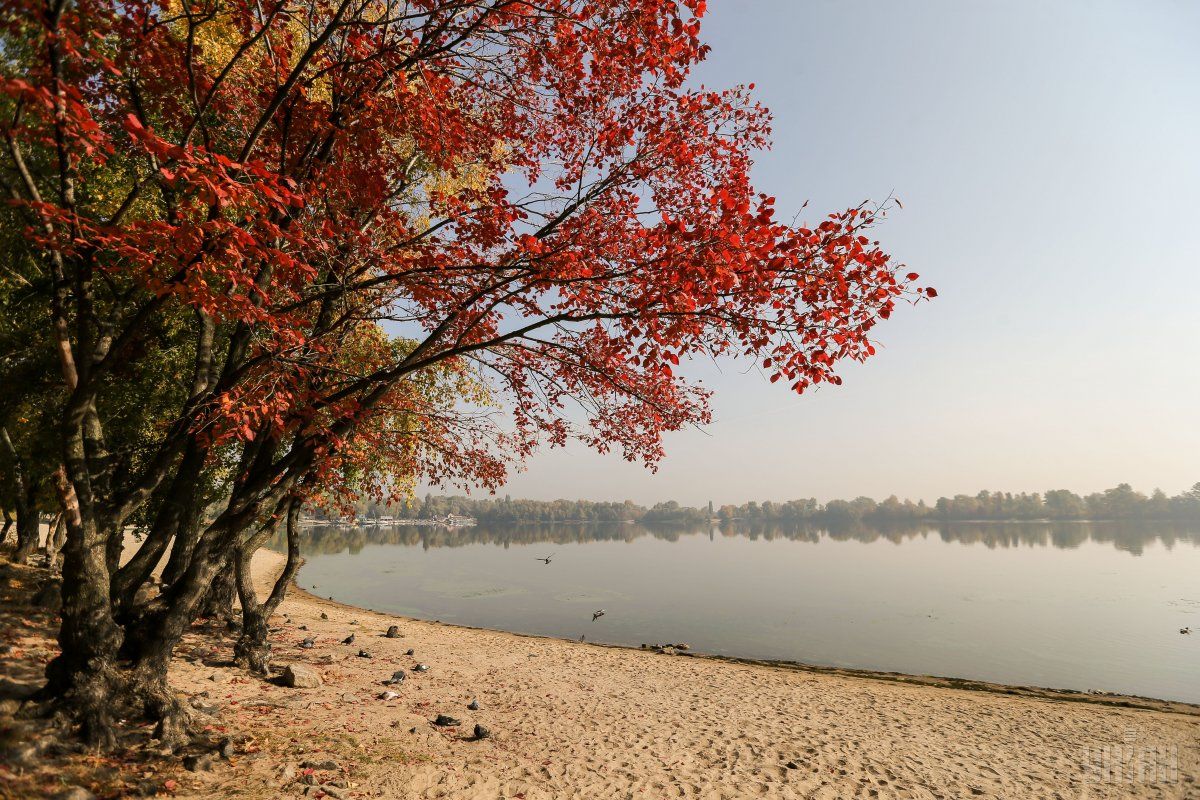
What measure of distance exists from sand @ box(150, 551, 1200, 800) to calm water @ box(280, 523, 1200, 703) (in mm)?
7565

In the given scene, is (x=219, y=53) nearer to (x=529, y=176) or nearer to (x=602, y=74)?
(x=529, y=176)

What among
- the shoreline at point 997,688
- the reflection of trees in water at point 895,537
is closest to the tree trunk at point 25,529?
the shoreline at point 997,688

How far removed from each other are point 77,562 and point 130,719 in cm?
220

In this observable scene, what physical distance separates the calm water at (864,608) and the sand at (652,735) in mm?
7565

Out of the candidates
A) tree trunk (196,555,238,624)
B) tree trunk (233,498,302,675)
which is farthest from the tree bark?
tree trunk (233,498,302,675)

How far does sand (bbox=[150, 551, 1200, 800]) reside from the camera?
7.48 meters

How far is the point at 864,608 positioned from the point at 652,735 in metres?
32.1

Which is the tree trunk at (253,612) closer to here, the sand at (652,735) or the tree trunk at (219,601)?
the sand at (652,735)

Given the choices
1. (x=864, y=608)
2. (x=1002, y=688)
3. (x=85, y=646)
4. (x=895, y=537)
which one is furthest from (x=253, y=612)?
(x=895, y=537)

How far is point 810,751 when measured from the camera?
32.5 ft

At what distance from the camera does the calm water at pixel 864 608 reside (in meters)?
23.9

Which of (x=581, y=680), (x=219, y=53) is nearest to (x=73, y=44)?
(x=219, y=53)

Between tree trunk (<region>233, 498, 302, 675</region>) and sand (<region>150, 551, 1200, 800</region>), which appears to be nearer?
sand (<region>150, 551, 1200, 800</region>)

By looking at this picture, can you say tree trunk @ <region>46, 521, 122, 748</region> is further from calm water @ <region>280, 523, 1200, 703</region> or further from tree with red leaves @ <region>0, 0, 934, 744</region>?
calm water @ <region>280, 523, 1200, 703</region>
